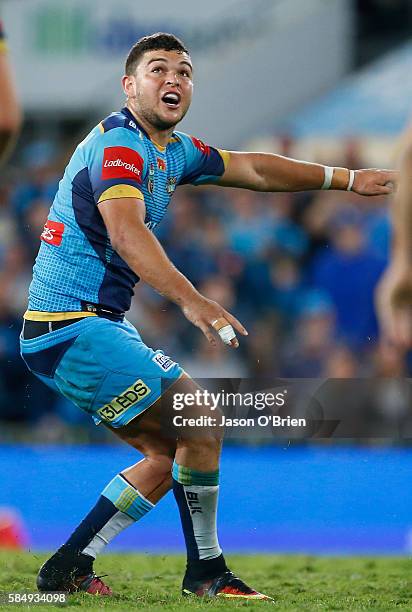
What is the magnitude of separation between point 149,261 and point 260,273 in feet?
18.3

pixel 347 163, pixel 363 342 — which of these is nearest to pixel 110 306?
pixel 363 342

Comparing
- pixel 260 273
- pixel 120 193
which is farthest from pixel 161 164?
pixel 260 273

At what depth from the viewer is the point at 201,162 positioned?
19.0 ft

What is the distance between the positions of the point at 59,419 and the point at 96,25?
641cm

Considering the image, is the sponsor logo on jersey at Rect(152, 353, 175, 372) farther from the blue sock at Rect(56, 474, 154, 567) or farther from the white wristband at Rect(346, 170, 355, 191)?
the white wristband at Rect(346, 170, 355, 191)

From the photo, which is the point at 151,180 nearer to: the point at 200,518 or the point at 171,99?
the point at 171,99

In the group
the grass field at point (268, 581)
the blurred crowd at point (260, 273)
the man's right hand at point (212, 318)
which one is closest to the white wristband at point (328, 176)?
the man's right hand at point (212, 318)

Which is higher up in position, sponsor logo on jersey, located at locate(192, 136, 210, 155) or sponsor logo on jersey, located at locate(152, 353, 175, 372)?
sponsor logo on jersey, located at locate(192, 136, 210, 155)

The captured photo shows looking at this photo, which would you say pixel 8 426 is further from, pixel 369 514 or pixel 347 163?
pixel 347 163

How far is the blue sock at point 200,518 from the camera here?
5.36 metres

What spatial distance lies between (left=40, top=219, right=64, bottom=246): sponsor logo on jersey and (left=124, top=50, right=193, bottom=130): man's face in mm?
600

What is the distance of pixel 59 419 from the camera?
29.2ft

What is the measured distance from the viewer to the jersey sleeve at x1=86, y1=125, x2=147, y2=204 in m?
5.14

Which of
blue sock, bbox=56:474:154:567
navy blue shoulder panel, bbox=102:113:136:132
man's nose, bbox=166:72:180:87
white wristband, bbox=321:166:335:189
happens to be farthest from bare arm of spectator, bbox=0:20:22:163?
white wristband, bbox=321:166:335:189
